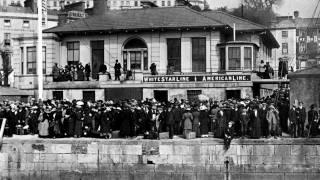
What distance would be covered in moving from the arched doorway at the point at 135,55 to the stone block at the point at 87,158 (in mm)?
19152

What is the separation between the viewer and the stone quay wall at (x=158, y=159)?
25297mm

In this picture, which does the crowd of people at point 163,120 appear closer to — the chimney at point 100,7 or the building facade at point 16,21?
the chimney at point 100,7

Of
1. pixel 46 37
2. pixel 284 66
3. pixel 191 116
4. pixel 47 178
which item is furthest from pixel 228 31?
pixel 47 178

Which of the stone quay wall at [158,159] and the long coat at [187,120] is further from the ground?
the long coat at [187,120]

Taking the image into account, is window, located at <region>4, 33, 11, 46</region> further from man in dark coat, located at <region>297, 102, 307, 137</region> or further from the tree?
man in dark coat, located at <region>297, 102, 307, 137</region>

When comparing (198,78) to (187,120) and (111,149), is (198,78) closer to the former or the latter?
(187,120)

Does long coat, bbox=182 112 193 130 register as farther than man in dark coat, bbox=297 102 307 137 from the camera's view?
Yes

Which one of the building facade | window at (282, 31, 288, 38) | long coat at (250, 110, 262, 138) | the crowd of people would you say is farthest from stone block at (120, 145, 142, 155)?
window at (282, 31, 288, 38)

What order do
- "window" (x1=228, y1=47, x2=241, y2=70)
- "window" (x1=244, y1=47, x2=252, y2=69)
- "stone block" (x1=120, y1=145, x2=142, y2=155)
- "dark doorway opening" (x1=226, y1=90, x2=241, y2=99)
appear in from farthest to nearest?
"window" (x1=244, y1=47, x2=252, y2=69), "window" (x1=228, y1=47, x2=241, y2=70), "dark doorway opening" (x1=226, y1=90, x2=241, y2=99), "stone block" (x1=120, y1=145, x2=142, y2=155)

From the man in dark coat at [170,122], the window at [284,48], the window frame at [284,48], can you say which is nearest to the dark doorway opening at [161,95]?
the man in dark coat at [170,122]

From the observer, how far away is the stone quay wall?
25.3 meters

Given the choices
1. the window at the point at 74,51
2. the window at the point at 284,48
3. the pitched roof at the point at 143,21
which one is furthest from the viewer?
the window at the point at 284,48

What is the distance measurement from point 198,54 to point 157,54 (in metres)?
2.92

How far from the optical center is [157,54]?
148ft
